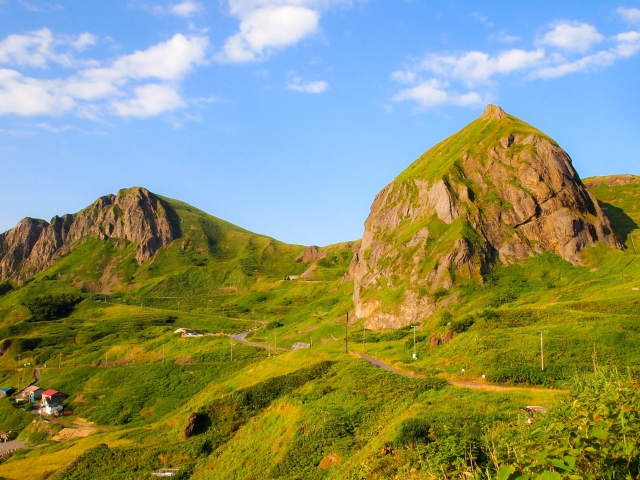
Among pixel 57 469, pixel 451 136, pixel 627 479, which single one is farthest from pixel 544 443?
pixel 451 136

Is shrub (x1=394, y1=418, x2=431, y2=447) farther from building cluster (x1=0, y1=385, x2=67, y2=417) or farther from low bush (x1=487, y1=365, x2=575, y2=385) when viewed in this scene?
building cluster (x1=0, y1=385, x2=67, y2=417)

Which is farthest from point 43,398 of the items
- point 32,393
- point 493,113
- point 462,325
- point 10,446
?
point 493,113

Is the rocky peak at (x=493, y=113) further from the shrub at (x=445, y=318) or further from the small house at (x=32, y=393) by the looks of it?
the small house at (x=32, y=393)

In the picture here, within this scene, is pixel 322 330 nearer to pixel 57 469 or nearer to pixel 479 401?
pixel 57 469

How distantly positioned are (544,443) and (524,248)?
341 ft

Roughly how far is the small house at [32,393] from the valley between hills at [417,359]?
136 cm

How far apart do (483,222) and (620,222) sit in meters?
A: 46.8

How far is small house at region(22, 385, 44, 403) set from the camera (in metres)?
109

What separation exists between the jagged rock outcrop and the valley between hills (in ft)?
1.44

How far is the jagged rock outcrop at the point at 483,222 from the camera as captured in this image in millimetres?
105938

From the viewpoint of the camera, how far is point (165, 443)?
202 feet

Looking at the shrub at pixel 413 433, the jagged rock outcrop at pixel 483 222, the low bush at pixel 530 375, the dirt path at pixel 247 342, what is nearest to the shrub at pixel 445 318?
the jagged rock outcrop at pixel 483 222

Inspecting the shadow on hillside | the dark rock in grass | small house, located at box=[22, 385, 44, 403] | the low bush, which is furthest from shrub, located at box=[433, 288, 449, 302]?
small house, located at box=[22, 385, 44, 403]

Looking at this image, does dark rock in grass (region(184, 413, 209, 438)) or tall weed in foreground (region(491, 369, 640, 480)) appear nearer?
tall weed in foreground (region(491, 369, 640, 480))
